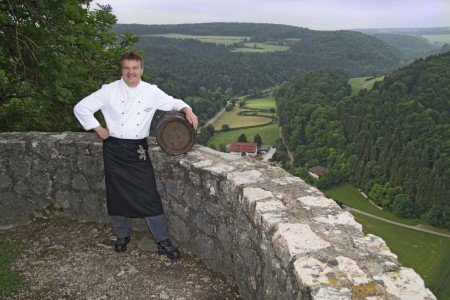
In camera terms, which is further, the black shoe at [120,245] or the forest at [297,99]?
the forest at [297,99]

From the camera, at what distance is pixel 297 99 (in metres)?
102

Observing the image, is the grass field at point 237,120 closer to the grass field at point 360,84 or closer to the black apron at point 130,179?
the grass field at point 360,84

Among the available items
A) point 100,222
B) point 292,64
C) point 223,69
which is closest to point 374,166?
point 100,222

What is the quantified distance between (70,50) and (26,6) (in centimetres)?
84

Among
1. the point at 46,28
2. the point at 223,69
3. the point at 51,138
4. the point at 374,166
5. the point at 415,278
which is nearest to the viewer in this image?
the point at 415,278

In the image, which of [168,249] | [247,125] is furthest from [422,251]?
[247,125]

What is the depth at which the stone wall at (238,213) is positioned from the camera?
2516 mm

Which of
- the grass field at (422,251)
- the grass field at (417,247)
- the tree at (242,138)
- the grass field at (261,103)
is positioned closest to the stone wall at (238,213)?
the grass field at (422,251)

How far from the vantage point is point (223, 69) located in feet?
494

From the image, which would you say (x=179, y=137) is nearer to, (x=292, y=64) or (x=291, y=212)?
(x=291, y=212)

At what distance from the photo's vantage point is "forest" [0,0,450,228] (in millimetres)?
5430

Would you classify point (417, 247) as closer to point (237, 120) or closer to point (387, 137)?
point (387, 137)

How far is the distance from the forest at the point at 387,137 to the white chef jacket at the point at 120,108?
58.5m

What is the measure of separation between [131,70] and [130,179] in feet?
3.70
